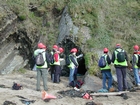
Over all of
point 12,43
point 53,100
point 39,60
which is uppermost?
point 12,43

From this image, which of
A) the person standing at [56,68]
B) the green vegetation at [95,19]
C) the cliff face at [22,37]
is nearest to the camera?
the person standing at [56,68]

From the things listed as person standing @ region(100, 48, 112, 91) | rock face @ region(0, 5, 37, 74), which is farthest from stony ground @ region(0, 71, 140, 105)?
rock face @ region(0, 5, 37, 74)

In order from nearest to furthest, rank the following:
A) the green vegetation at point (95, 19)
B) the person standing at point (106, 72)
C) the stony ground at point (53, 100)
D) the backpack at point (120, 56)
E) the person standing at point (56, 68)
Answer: the stony ground at point (53, 100), the backpack at point (120, 56), the person standing at point (106, 72), the person standing at point (56, 68), the green vegetation at point (95, 19)

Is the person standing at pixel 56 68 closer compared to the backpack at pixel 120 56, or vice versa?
the backpack at pixel 120 56

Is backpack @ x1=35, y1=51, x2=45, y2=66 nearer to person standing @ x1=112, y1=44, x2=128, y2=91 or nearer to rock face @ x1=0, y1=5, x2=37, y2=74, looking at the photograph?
person standing @ x1=112, y1=44, x2=128, y2=91

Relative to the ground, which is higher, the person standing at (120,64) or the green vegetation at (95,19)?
the green vegetation at (95,19)

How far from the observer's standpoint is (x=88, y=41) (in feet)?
49.3

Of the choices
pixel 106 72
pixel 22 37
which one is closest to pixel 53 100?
pixel 106 72

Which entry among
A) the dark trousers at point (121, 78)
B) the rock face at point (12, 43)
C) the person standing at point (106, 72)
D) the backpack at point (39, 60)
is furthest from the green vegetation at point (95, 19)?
the backpack at point (39, 60)

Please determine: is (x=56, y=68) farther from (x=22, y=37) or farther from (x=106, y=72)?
(x=22, y=37)

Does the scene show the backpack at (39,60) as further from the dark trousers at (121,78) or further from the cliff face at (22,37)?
the cliff face at (22,37)

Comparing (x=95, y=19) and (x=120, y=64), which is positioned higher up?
(x=95, y=19)

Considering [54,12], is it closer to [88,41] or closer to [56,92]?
[88,41]

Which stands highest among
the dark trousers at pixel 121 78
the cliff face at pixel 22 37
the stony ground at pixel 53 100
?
the cliff face at pixel 22 37
